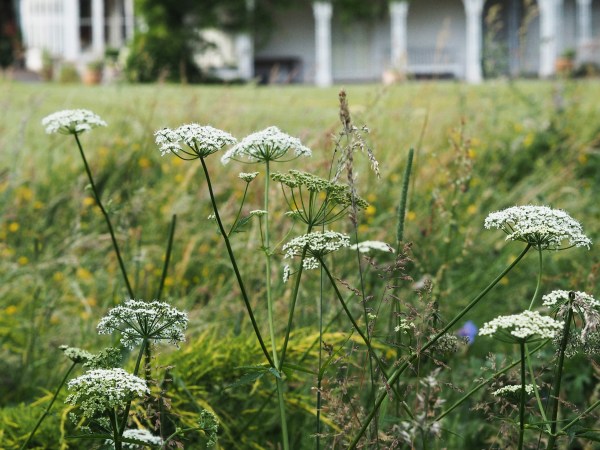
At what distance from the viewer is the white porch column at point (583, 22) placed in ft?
77.6

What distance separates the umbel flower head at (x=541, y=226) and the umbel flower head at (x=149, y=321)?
47cm

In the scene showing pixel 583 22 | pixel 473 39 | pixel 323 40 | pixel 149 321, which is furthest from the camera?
pixel 323 40

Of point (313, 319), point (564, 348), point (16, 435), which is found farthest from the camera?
point (313, 319)

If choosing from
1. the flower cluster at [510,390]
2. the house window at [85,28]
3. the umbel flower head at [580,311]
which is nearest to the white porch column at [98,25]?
the house window at [85,28]

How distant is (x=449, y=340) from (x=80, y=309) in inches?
98.1

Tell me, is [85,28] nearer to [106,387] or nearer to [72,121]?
[72,121]

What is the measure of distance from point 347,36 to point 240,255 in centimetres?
2393

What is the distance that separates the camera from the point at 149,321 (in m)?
→ 1.23

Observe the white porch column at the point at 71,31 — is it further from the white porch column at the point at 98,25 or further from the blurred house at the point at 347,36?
the white porch column at the point at 98,25

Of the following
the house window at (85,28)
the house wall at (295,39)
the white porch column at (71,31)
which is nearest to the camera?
the white porch column at (71,31)

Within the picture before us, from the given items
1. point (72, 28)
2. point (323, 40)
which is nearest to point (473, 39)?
point (323, 40)

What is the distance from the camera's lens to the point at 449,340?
4.42 ft

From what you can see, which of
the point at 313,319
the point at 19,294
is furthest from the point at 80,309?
the point at 313,319

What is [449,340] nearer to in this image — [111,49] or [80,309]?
[80,309]
